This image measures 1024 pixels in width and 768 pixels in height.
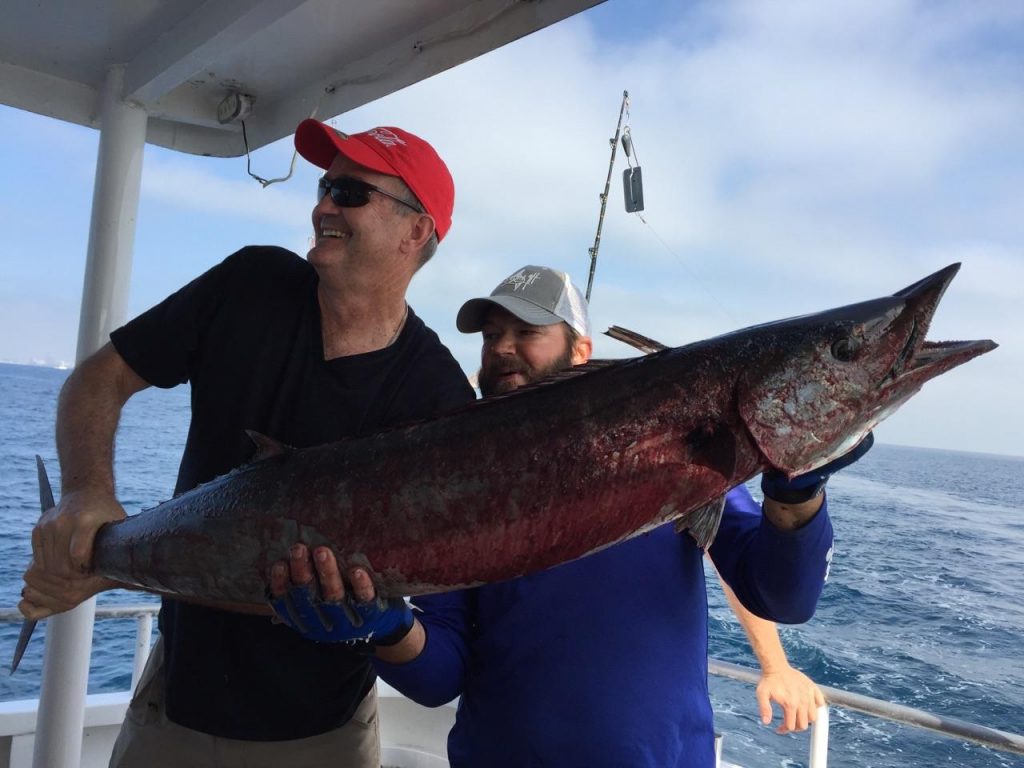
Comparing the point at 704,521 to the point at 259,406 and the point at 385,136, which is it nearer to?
the point at 259,406

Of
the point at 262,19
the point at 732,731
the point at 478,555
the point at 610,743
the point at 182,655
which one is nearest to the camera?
the point at 478,555

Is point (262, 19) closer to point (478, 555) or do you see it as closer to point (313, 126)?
point (313, 126)

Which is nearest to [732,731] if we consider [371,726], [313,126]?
[371,726]

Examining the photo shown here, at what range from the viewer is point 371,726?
2.43 m

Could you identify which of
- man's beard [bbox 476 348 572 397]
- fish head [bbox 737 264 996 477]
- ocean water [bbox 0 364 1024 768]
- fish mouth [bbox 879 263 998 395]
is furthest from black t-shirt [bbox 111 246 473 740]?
ocean water [bbox 0 364 1024 768]

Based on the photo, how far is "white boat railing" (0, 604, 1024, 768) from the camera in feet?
8.49

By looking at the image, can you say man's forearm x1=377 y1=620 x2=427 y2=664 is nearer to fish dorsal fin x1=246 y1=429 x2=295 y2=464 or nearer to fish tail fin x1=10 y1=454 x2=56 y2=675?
fish dorsal fin x1=246 y1=429 x2=295 y2=464

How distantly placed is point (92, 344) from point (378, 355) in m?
2.23

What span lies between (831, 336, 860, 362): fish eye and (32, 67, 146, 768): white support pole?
3.48m

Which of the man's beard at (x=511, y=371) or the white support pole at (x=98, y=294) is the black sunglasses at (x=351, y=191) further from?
the white support pole at (x=98, y=294)

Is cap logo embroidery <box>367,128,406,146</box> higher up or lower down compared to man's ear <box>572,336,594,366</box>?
higher up

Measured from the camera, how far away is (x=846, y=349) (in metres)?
1.49

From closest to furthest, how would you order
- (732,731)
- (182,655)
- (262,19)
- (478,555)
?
(478,555) < (182,655) < (262,19) < (732,731)

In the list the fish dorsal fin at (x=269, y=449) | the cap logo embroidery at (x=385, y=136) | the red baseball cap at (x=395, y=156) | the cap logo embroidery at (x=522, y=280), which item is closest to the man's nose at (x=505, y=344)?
the cap logo embroidery at (x=522, y=280)
